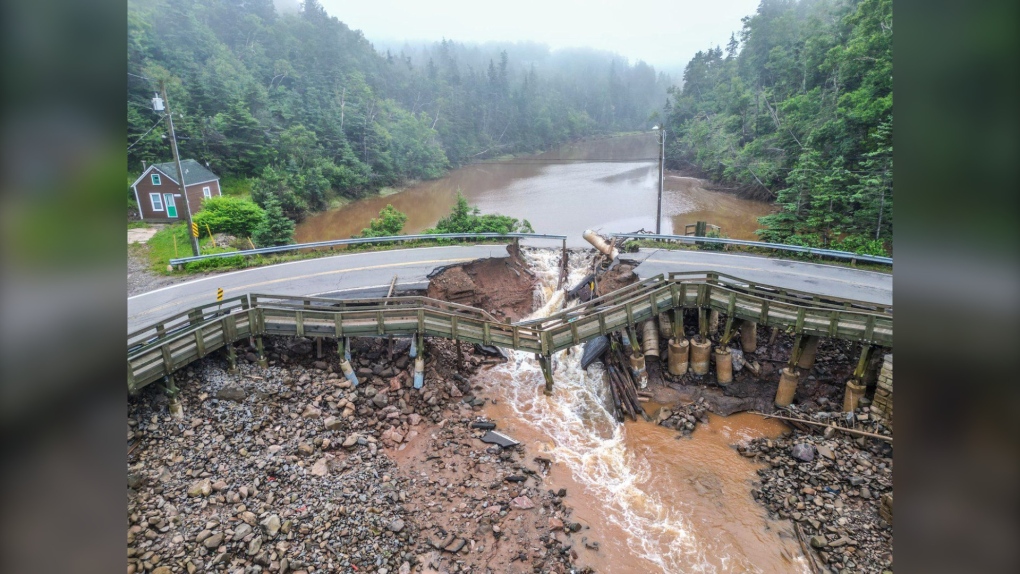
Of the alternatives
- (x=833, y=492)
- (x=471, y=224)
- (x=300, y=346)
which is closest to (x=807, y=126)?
(x=471, y=224)

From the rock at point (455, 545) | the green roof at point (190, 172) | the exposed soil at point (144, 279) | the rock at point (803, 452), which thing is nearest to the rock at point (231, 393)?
the rock at point (455, 545)

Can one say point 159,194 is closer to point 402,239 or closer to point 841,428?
point 402,239

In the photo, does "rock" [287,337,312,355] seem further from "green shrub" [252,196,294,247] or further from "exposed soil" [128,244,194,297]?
"green shrub" [252,196,294,247]

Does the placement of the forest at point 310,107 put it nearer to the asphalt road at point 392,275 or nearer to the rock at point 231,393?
the asphalt road at point 392,275

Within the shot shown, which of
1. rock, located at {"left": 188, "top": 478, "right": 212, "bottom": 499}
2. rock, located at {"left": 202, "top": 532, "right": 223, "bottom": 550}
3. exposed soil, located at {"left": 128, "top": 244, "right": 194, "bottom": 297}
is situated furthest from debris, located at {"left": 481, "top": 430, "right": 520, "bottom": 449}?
exposed soil, located at {"left": 128, "top": 244, "right": 194, "bottom": 297}

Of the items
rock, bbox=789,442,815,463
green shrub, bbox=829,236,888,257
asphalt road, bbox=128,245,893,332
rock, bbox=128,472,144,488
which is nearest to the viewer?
rock, bbox=128,472,144,488
